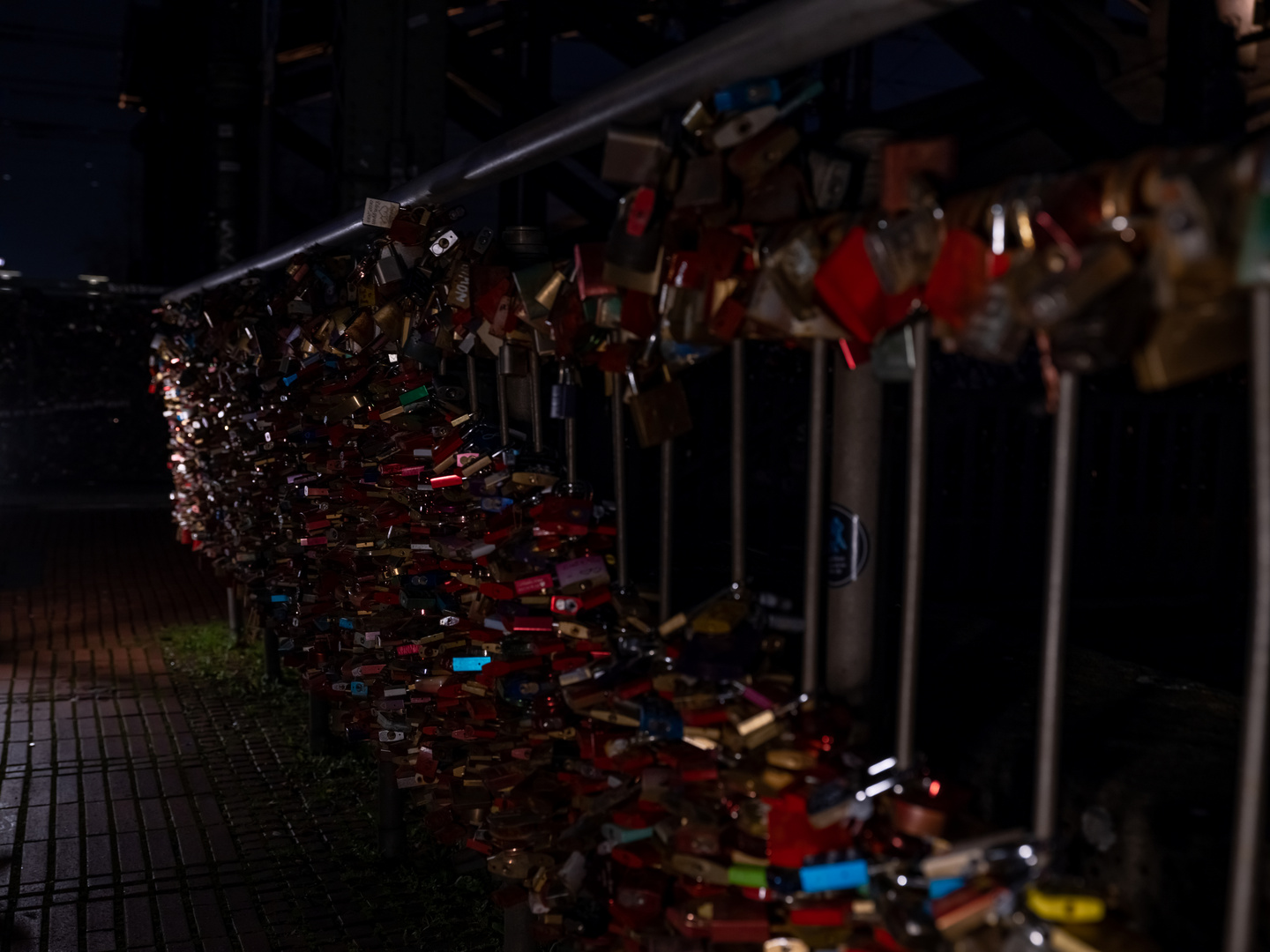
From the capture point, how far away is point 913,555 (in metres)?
1.41

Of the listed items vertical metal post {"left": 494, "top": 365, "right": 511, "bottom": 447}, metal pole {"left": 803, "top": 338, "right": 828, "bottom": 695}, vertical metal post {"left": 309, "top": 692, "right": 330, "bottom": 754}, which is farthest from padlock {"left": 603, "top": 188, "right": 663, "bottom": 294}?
vertical metal post {"left": 309, "top": 692, "right": 330, "bottom": 754}

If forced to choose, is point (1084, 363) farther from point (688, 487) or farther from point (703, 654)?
point (688, 487)

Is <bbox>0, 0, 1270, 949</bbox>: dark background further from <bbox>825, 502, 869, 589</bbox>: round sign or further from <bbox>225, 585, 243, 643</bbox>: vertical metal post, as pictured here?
<bbox>225, 585, 243, 643</bbox>: vertical metal post

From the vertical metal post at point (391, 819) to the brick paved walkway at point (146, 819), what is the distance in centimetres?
9

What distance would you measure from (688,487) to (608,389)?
4730 millimetres

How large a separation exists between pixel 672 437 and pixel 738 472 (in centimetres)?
14

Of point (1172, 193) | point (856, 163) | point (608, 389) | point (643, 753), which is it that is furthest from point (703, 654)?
point (1172, 193)

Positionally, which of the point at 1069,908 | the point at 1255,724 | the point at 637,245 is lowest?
the point at 1069,908

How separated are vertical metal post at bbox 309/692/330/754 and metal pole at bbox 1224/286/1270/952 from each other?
4.53 meters

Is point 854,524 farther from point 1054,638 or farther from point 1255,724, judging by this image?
point 1255,724

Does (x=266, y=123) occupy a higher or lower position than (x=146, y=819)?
higher

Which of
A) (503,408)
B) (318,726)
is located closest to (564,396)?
(503,408)

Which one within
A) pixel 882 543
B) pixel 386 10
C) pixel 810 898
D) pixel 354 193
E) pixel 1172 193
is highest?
pixel 386 10

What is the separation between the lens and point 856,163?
4.72 ft
